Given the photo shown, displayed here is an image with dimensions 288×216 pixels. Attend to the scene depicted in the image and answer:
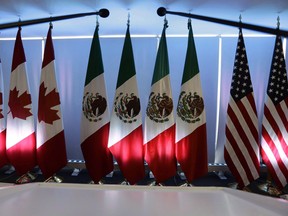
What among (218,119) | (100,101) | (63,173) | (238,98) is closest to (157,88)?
(100,101)

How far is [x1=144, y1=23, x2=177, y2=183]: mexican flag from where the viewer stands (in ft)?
8.91

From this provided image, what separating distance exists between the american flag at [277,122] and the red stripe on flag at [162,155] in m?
1.02

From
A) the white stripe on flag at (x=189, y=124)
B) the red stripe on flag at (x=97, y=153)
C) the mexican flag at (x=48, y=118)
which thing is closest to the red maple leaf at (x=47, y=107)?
the mexican flag at (x=48, y=118)

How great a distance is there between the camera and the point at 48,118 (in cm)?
279

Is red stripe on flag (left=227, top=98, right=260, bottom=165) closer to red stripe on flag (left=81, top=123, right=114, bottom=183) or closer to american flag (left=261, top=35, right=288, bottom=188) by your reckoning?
american flag (left=261, top=35, right=288, bottom=188)

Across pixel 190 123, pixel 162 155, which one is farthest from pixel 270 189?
pixel 162 155

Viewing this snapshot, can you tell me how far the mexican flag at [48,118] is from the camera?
9.14 ft

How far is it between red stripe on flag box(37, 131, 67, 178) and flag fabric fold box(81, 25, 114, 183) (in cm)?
28

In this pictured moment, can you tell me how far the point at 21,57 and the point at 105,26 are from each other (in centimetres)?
103

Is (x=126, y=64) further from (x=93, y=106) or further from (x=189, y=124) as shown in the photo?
(x=189, y=124)

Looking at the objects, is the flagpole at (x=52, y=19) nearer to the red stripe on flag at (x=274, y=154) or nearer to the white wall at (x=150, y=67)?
the white wall at (x=150, y=67)

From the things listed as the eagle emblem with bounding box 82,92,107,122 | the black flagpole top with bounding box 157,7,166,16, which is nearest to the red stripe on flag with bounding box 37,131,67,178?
the eagle emblem with bounding box 82,92,107,122

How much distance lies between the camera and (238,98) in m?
2.71

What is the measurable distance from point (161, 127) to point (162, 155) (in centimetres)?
30
